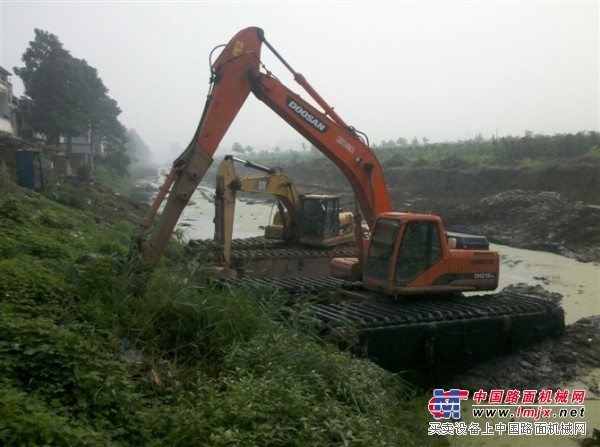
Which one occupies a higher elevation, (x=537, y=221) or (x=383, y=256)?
(x=383, y=256)

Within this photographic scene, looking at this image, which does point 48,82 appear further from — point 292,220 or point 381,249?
point 381,249

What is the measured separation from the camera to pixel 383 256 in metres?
7.36

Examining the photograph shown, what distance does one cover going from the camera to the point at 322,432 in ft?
12.3

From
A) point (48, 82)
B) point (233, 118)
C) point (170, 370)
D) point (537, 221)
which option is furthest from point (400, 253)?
point (48, 82)

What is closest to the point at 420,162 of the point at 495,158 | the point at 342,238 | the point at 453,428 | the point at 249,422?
the point at 495,158

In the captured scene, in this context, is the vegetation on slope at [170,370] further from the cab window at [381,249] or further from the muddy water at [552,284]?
the cab window at [381,249]

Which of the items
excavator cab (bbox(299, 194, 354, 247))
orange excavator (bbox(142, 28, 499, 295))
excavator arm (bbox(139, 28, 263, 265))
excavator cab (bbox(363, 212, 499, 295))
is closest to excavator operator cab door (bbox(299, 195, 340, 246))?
excavator cab (bbox(299, 194, 354, 247))

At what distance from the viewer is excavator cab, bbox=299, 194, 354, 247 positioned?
12281 mm

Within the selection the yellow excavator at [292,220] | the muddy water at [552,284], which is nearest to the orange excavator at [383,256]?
the muddy water at [552,284]

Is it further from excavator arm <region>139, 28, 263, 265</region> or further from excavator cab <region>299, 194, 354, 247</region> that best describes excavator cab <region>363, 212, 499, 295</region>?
excavator cab <region>299, 194, 354, 247</region>

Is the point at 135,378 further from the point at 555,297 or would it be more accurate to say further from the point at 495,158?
the point at 495,158

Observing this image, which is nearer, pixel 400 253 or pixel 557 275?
pixel 400 253

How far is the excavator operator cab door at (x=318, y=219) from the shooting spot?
12281mm

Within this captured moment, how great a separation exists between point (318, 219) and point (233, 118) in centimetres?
476
